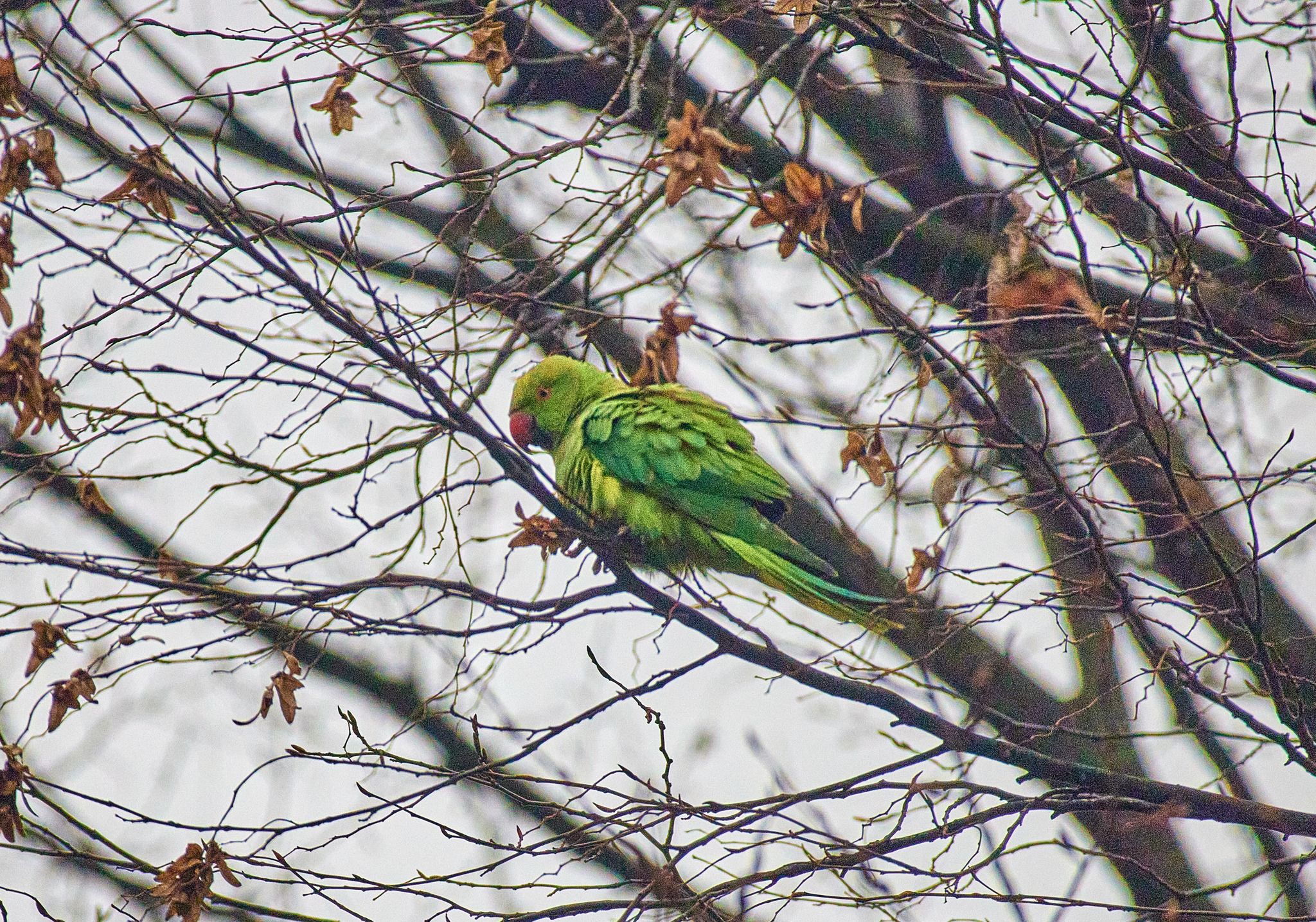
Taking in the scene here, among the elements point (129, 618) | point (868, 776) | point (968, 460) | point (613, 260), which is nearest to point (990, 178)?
point (968, 460)

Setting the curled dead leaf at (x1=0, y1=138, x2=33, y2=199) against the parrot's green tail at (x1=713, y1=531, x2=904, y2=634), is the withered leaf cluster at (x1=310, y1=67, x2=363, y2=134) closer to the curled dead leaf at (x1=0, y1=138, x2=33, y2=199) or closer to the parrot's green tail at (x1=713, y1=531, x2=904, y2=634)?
the curled dead leaf at (x1=0, y1=138, x2=33, y2=199)

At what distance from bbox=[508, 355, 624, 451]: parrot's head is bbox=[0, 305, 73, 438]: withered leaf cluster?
271cm

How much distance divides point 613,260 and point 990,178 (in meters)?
2.93

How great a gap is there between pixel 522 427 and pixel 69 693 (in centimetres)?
265

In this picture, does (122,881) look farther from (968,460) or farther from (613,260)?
(968,460)

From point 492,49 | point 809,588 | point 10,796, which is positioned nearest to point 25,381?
point 10,796

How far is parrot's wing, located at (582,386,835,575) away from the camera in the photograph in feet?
15.9

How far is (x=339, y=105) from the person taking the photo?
→ 355 cm

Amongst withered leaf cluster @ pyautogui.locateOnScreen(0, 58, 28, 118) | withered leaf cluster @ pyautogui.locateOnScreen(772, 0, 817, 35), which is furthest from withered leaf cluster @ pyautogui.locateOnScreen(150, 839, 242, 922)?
withered leaf cluster @ pyautogui.locateOnScreen(772, 0, 817, 35)

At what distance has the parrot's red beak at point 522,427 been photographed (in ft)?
18.2

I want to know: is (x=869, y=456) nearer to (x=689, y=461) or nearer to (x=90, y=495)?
(x=689, y=461)

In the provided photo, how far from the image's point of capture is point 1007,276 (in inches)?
157

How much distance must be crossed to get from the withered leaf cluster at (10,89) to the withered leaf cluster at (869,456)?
2.56 m

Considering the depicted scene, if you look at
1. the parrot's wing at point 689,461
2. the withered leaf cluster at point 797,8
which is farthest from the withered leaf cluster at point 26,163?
the parrot's wing at point 689,461
